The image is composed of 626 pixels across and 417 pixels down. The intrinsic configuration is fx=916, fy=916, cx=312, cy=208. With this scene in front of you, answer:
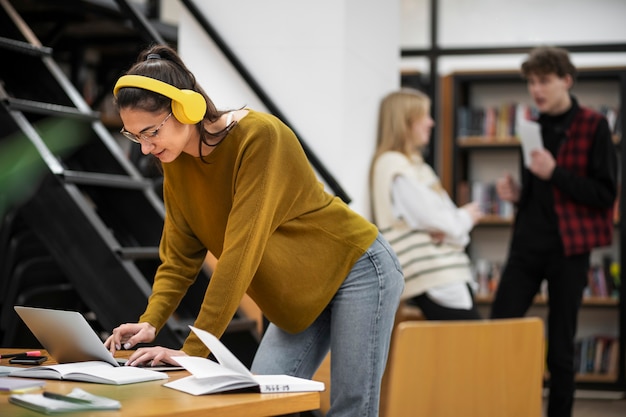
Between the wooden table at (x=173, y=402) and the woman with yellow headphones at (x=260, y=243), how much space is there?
0.21 m

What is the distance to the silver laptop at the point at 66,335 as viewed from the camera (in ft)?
5.73

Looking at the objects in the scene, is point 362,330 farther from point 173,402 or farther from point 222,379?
point 173,402

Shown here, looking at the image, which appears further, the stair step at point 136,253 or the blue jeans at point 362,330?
the stair step at point 136,253

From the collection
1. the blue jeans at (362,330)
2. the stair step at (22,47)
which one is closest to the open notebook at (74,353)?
the blue jeans at (362,330)

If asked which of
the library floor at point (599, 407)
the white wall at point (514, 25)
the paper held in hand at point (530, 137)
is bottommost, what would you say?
the library floor at point (599, 407)

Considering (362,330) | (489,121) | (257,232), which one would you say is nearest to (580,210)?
(362,330)

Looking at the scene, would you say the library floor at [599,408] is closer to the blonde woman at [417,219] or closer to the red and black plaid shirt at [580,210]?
the blonde woman at [417,219]

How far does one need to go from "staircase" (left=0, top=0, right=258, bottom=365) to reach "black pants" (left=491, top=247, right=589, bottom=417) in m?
1.25

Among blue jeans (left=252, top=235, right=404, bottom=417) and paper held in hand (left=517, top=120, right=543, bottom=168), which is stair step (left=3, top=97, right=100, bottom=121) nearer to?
blue jeans (left=252, top=235, right=404, bottom=417)

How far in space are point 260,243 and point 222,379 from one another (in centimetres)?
39

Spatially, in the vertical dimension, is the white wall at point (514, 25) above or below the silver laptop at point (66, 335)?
above

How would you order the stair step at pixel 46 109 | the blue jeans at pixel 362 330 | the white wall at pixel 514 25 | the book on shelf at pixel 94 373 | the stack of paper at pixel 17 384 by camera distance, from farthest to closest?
the white wall at pixel 514 25, the stair step at pixel 46 109, the blue jeans at pixel 362 330, the book on shelf at pixel 94 373, the stack of paper at pixel 17 384

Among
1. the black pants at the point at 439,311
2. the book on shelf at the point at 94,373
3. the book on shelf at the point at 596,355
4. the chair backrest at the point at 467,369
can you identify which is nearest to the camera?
the book on shelf at the point at 94,373

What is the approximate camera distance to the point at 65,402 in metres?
1.37
